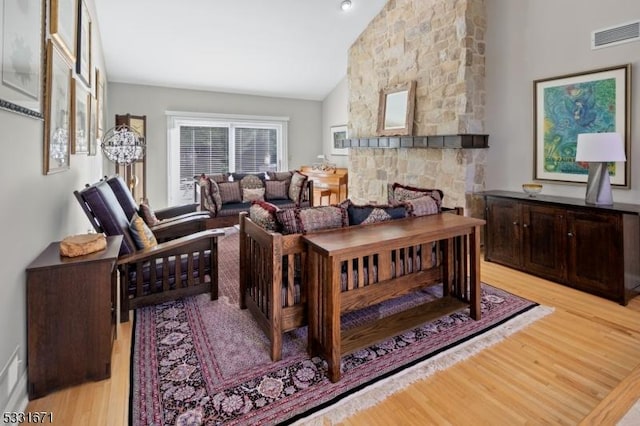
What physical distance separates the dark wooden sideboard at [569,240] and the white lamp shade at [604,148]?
0.41 metres

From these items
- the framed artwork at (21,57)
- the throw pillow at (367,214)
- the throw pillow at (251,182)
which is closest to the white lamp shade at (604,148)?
the throw pillow at (367,214)

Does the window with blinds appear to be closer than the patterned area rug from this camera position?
No

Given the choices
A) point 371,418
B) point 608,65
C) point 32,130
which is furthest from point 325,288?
point 608,65

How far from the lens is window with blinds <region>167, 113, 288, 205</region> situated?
741 cm

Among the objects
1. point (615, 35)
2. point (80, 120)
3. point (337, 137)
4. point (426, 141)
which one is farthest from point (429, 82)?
point (80, 120)

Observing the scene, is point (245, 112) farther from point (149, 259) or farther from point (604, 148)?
point (604, 148)

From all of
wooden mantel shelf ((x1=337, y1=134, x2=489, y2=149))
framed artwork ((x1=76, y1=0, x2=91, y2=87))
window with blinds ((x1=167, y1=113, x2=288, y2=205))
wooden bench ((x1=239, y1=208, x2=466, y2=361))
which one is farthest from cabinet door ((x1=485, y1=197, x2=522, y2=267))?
window with blinds ((x1=167, y1=113, x2=288, y2=205))

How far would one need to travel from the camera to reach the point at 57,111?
2.46m

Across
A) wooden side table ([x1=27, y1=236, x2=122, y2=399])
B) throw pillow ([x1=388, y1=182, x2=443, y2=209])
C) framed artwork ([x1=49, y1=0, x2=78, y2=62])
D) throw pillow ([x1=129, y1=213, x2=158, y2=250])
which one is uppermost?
framed artwork ([x1=49, y1=0, x2=78, y2=62])

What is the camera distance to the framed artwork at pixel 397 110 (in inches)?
203

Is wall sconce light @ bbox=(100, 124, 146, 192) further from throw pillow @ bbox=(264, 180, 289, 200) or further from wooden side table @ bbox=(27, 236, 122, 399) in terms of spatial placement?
wooden side table @ bbox=(27, 236, 122, 399)

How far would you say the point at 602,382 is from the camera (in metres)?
1.98

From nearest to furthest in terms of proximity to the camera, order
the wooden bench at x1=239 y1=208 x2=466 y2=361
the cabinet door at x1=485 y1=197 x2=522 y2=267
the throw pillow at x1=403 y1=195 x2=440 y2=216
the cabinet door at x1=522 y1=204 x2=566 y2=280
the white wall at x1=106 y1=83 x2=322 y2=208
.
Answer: the wooden bench at x1=239 y1=208 x2=466 y2=361 → the throw pillow at x1=403 y1=195 x2=440 y2=216 → the cabinet door at x1=522 y1=204 x2=566 y2=280 → the cabinet door at x1=485 y1=197 x2=522 y2=267 → the white wall at x1=106 y1=83 x2=322 y2=208

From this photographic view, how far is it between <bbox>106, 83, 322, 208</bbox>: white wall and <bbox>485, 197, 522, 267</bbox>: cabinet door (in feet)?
18.4
